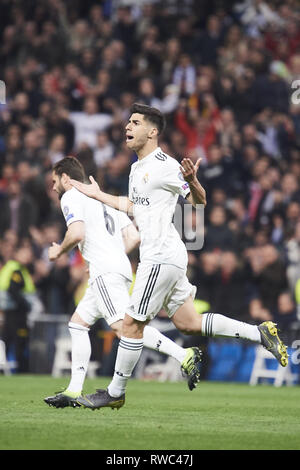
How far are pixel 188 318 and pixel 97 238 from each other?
1389 millimetres

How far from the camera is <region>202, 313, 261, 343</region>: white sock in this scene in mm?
8938

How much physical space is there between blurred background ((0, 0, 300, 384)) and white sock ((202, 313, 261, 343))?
241 inches

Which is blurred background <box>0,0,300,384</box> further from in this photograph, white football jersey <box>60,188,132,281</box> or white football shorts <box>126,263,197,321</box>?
white football shorts <box>126,263,197,321</box>

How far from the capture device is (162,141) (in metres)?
18.8

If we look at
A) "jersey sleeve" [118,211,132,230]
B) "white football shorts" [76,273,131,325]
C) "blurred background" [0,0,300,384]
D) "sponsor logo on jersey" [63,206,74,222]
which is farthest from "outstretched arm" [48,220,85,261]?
"blurred background" [0,0,300,384]

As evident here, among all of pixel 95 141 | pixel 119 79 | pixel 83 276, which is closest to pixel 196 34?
pixel 119 79

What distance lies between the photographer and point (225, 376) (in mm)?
15773

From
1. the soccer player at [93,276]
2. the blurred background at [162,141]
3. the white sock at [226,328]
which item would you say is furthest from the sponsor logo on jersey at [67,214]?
the blurred background at [162,141]

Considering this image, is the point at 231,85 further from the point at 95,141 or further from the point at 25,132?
the point at 25,132

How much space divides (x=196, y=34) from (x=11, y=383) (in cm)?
1015

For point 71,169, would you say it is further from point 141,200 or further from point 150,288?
point 150,288

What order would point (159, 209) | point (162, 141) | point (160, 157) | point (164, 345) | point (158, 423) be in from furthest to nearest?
point (162, 141) < point (164, 345) < point (160, 157) < point (159, 209) < point (158, 423)

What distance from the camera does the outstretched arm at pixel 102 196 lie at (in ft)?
28.1

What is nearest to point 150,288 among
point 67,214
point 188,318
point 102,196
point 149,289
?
point 149,289
